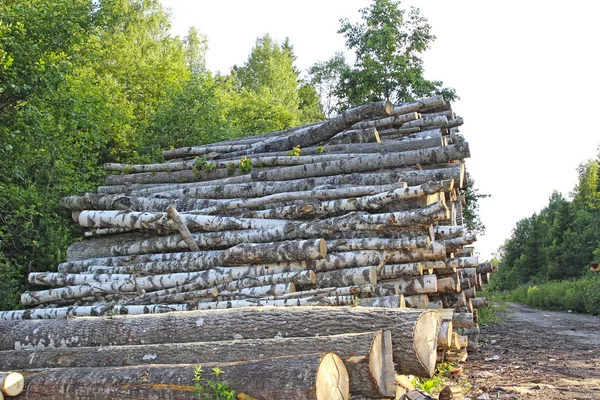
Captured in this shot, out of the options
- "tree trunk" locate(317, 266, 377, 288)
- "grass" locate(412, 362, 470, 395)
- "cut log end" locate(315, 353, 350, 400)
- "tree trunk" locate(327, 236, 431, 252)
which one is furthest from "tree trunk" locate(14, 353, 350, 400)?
"tree trunk" locate(327, 236, 431, 252)

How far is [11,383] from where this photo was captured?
535 centimetres

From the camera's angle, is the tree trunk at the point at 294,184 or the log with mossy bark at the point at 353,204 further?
the tree trunk at the point at 294,184

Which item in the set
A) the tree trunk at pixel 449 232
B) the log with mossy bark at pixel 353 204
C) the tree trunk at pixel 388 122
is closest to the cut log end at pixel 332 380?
the log with mossy bark at pixel 353 204

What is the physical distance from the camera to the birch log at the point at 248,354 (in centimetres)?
482

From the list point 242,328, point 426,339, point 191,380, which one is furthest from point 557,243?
point 191,380

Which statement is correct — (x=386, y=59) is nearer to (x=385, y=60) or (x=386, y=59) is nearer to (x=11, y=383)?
(x=385, y=60)

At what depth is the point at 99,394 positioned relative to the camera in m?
5.11

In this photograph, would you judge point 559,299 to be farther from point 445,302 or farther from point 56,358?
point 56,358

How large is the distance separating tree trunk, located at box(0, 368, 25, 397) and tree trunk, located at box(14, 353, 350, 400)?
7cm

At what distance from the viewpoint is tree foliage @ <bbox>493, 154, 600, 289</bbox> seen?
34.7 meters

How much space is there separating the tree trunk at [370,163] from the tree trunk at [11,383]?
569 centimetres

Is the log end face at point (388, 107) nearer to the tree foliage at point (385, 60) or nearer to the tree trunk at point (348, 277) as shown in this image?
the tree trunk at point (348, 277)

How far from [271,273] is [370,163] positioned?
2.55m

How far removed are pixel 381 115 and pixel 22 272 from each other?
7.90 metres
